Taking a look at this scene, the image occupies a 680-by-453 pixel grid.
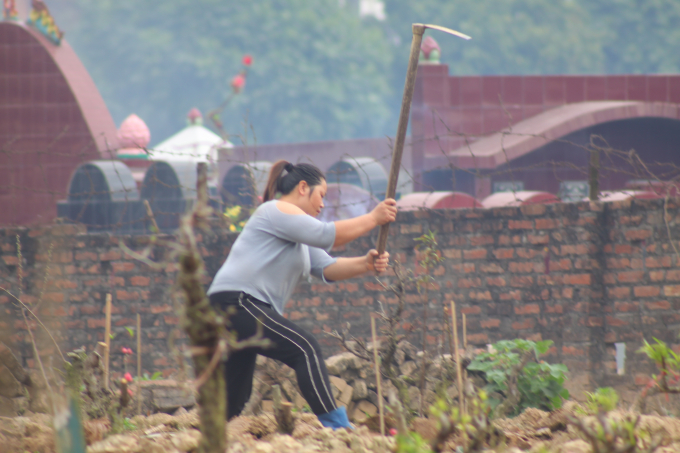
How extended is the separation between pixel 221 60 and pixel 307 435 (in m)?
29.6

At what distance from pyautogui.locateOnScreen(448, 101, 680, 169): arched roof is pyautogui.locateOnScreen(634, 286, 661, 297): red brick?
4.58 metres

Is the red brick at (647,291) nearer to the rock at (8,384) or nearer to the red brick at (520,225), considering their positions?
the red brick at (520,225)

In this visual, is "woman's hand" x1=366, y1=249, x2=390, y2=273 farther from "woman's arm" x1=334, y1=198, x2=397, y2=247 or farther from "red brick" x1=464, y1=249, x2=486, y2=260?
"red brick" x1=464, y1=249, x2=486, y2=260

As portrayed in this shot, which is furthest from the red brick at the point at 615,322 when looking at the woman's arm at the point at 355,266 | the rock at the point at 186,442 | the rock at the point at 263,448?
the rock at the point at 186,442

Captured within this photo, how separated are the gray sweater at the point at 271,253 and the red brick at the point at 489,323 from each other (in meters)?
2.05

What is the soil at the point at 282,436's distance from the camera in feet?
8.38

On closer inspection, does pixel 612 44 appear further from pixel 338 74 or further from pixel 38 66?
pixel 38 66

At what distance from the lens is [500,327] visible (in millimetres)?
4766

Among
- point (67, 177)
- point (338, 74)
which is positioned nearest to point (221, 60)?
point (338, 74)

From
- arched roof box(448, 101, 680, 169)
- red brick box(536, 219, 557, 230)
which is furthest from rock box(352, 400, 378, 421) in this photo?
arched roof box(448, 101, 680, 169)

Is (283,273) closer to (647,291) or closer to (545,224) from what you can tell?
(545,224)

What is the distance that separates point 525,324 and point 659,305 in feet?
2.84

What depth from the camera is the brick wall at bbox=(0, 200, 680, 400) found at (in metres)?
4.51

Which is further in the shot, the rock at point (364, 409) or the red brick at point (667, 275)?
the red brick at point (667, 275)
